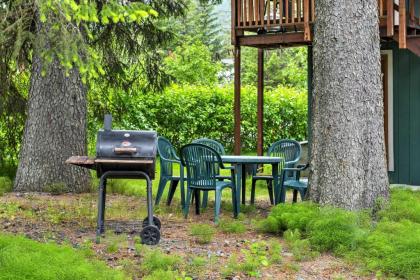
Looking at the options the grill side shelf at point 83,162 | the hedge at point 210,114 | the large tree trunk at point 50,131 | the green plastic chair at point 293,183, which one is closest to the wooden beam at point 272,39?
the green plastic chair at point 293,183

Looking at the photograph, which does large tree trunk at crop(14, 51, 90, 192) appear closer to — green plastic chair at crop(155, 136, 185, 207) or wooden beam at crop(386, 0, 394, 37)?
green plastic chair at crop(155, 136, 185, 207)

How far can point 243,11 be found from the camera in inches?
441

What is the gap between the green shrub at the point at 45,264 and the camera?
4.42 metres

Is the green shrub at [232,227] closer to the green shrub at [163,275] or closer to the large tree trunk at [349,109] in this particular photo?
the large tree trunk at [349,109]

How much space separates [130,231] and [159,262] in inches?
59.2

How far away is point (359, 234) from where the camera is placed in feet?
18.9

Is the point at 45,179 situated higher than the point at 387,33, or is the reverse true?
the point at 387,33

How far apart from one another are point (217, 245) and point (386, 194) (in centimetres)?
205

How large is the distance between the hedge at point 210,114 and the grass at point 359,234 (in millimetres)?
9652

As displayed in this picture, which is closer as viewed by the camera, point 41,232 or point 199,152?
point 41,232

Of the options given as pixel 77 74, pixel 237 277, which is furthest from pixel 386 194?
pixel 77 74

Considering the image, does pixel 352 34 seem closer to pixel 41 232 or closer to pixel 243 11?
pixel 41 232

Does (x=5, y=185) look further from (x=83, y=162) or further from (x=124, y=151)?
Result: (x=124, y=151)

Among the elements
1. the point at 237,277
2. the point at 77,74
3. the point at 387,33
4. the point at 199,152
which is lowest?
the point at 237,277
